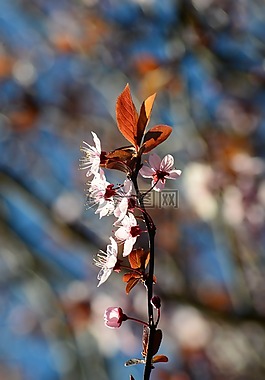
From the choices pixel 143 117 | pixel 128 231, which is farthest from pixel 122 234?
pixel 143 117

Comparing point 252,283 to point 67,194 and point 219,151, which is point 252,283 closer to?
point 219,151

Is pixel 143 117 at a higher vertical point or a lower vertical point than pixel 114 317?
higher

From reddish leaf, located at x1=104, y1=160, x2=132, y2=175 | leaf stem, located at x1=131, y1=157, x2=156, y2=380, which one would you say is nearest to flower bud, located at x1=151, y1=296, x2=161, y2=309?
leaf stem, located at x1=131, y1=157, x2=156, y2=380

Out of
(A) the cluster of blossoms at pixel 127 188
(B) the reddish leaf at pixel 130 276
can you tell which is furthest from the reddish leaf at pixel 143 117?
(B) the reddish leaf at pixel 130 276

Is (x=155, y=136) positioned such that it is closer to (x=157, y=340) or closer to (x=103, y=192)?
(x=103, y=192)

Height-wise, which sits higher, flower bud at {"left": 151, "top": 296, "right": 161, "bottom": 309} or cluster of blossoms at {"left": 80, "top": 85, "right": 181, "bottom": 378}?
cluster of blossoms at {"left": 80, "top": 85, "right": 181, "bottom": 378}

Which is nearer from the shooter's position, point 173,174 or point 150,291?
point 150,291

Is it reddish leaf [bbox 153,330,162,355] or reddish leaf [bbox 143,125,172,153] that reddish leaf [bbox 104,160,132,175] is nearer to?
reddish leaf [bbox 143,125,172,153]
